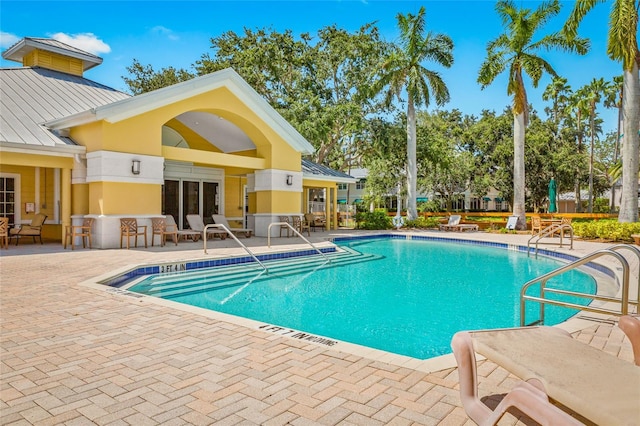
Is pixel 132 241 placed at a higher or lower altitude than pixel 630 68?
lower

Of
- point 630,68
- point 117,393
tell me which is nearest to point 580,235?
point 630,68

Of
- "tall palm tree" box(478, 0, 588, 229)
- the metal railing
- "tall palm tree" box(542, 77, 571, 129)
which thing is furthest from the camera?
"tall palm tree" box(542, 77, 571, 129)

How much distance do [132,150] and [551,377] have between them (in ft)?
44.7

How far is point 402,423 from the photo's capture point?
8.79ft

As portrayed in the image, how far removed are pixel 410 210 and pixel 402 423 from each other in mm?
22705

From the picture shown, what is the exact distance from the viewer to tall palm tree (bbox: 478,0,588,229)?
2122 cm

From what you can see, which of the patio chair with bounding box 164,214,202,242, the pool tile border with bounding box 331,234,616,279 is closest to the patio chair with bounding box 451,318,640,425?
the pool tile border with bounding box 331,234,616,279

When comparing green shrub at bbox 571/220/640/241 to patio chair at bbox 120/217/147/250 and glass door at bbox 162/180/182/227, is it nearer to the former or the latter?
patio chair at bbox 120/217/147/250

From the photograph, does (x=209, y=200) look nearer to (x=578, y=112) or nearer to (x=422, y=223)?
(x=422, y=223)

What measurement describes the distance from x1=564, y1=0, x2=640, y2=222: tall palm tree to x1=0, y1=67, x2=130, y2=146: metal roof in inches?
795

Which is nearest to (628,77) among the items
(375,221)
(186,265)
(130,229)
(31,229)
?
(375,221)

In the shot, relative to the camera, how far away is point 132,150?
1341 cm

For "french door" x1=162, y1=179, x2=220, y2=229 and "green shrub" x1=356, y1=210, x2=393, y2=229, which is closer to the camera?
"french door" x1=162, y1=179, x2=220, y2=229

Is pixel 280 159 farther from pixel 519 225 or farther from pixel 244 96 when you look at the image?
pixel 519 225
